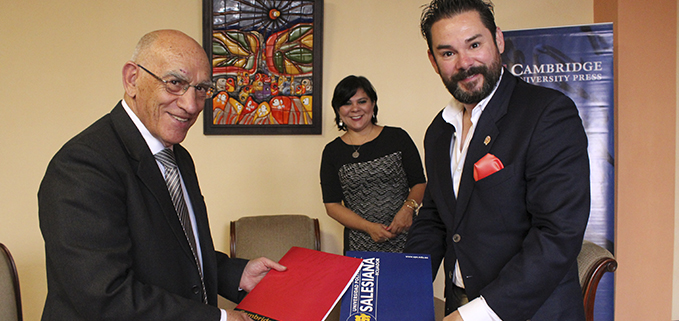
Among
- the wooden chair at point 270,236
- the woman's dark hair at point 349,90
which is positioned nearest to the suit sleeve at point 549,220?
the woman's dark hair at point 349,90

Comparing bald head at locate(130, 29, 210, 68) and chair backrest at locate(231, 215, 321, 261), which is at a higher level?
bald head at locate(130, 29, 210, 68)

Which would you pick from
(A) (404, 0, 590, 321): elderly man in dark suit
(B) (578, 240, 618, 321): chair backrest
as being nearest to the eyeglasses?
(A) (404, 0, 590, 321): elderly man in dark suit

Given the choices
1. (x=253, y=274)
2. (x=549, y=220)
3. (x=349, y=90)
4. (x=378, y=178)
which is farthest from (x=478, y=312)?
(x=349, y=90)

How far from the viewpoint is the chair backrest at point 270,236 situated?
3.10 metres

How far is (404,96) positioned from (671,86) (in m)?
1.88

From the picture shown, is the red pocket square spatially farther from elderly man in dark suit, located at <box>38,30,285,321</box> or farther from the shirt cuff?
elderly man in dark suit, located at <box>38,30,285,321</box>

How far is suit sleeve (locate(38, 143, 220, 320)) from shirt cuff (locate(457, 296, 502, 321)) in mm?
773

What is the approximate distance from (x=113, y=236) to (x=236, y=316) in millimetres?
390

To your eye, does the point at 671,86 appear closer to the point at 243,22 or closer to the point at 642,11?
the point at 642,11

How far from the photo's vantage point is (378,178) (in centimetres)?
272

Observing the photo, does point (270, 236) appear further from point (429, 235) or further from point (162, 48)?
point (162, 48)

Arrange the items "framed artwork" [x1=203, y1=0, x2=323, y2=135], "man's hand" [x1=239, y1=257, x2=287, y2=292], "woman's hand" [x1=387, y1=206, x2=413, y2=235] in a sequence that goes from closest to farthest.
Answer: "man's hand" [x1=239, y1=257, x2=287, y2=292]
"woman's hand" [x1=387, y1=206, x2=413, y2=235]
"framed artwork" [x1=203, y1=0, x2=323, y2=135]

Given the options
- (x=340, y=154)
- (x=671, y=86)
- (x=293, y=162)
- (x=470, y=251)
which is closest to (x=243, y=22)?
(x=293, y=162)

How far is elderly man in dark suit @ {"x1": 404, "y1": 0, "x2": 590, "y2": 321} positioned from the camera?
1.20m
